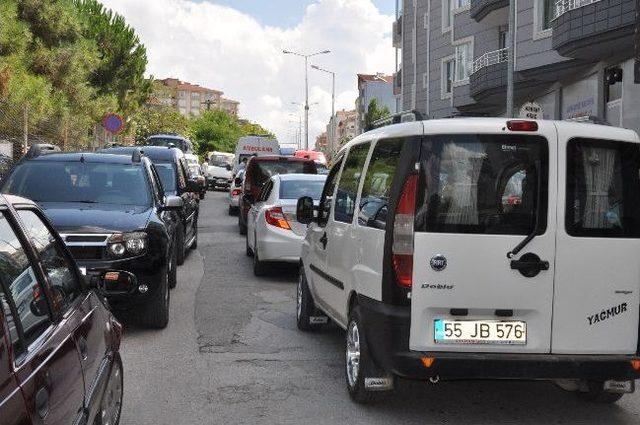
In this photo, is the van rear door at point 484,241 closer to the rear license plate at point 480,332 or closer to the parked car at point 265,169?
the rear license plate at point 480,332

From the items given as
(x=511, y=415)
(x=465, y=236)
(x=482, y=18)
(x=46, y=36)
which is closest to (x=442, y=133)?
(x=465, y=236)

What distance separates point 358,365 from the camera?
540 centimetres

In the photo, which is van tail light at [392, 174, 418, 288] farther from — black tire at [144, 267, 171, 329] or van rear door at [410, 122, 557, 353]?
black tire at [144, 267, 171, 329]

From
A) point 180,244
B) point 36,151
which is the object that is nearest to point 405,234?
point 36,151

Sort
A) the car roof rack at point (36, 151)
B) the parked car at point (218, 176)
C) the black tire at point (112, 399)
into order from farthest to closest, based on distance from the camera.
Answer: the parked car at point (218, 176) < the car roof rack at point (36, 151) < the black tire at point (112, 399)

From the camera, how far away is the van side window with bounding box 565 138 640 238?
4.98 meters

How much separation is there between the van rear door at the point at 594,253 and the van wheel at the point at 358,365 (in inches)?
44.3

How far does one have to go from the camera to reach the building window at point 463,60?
35406mm

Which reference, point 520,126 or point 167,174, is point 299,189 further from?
point 520,126

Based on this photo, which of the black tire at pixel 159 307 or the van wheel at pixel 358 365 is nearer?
the van wheel at pixel 358 365

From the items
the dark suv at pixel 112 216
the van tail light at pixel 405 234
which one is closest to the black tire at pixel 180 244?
the dark suv at pixel 112 216

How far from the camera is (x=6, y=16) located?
23.2 meters

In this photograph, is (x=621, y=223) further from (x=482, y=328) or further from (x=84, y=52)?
(x=84, y=52)

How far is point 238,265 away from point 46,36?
17591 mm
